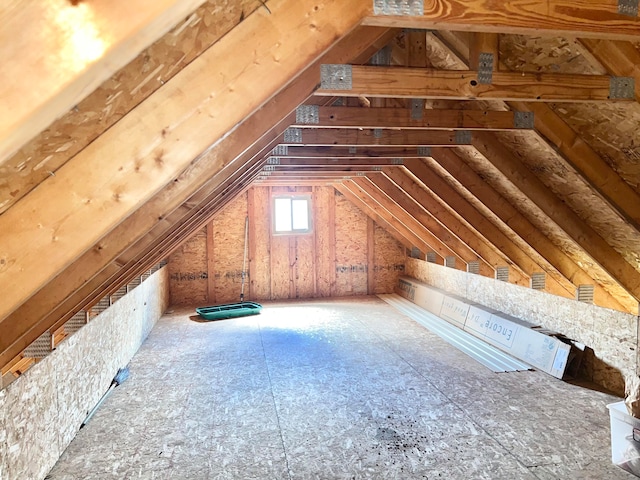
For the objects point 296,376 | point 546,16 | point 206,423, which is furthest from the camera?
point 296,376

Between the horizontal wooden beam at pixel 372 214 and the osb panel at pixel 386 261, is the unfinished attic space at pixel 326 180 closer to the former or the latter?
the horizontal wooden beam at pixel 372 214

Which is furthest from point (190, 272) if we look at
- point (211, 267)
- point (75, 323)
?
Answer: point (75, 323)

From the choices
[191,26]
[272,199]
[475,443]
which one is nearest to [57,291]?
[191,26]

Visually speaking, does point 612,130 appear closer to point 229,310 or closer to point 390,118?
point 390,118

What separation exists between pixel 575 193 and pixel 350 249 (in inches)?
222

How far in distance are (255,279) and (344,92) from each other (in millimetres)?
6584

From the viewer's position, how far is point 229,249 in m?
8.32

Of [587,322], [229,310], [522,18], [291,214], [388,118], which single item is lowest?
[229,310]

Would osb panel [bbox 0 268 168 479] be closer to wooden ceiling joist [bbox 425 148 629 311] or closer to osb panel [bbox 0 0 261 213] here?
osb panel [bbox 0 0 261 213]

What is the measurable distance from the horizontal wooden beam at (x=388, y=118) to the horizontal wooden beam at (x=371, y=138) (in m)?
0.41

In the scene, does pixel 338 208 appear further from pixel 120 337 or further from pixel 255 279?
pixel 120 337

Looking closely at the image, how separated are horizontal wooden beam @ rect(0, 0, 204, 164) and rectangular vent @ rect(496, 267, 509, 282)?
5.34m

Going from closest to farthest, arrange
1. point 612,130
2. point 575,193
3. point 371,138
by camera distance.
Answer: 1. point 612,130
2. point 575,193
3. point 371,138

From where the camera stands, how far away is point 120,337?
452 cm
